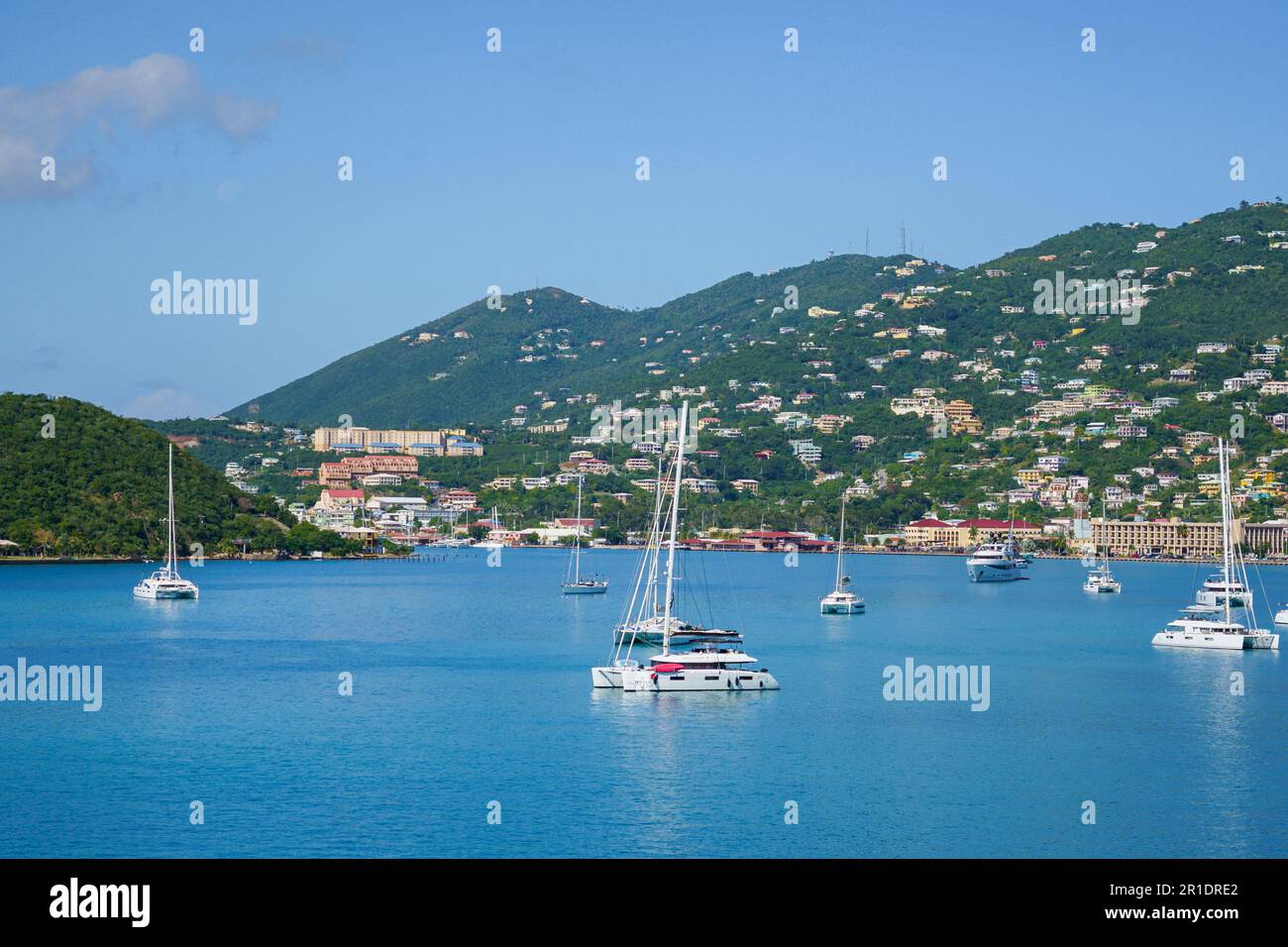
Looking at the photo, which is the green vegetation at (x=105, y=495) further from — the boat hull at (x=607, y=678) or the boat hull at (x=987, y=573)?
the boat hull at (x=607, y=678)

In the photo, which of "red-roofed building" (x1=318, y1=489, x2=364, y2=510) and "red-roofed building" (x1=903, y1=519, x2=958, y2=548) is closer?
"red-roofed building" (x1=903, y1=519, x2=958, y2=548)

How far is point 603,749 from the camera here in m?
26.6

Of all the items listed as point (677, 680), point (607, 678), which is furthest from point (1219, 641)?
point (607, 678)

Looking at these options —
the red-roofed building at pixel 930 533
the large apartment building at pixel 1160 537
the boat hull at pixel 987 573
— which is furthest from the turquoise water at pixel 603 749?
the red-roofed building at pixel 930 533

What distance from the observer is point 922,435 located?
171500 mm

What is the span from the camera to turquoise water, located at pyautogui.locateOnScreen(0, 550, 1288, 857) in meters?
20.7

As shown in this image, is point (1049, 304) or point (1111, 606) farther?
point (1049, 304)

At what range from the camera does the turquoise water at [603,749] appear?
20.7 meters

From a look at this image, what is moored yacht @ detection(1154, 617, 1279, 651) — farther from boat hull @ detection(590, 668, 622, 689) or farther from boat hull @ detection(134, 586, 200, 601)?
boat hull @ detection(134, 586, 200, 601)

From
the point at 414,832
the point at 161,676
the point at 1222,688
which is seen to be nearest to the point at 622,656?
the point at 161,676

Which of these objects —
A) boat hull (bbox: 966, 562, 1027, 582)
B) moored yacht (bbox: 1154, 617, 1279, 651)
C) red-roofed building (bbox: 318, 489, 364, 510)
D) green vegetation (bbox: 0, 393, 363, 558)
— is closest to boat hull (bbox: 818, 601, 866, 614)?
moored yacht (bbox: 1154, 617, 1279, 651)

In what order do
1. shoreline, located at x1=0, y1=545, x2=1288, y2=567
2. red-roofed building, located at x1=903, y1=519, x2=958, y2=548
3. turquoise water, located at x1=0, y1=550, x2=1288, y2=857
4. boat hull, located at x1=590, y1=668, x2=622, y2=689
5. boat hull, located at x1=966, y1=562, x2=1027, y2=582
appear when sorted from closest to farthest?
turquoise water, located at x1=0, y1=550, x2=1288, y2=857, boat hull, located at x1=590, y1=668, x2=622, y2=689, boat hull, located at x1=966, y1=562, x2=1027, y2=582, shoreline, located at x1=0, y1=545, x2=1288, y2=567, red-roofed building, located at x1=903, y1=519, x2=958, y2=548
